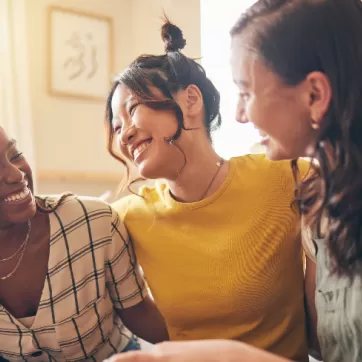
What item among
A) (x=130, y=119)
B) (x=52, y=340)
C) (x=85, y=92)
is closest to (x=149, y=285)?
(x=52, y=340)

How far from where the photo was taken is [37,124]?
198 cm

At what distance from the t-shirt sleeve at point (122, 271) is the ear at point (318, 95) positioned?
0.52 metres

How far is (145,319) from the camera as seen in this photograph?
1.12 metres

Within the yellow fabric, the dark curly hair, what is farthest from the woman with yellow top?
the dark curly hair

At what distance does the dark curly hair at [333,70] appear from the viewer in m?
0.68

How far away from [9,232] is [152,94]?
41 cm

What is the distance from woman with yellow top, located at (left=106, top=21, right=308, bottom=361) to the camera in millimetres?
998

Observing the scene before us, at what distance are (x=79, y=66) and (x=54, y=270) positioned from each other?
1270 mm

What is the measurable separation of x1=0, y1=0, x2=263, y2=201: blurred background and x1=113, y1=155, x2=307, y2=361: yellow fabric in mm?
690

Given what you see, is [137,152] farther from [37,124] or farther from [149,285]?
[37,124]

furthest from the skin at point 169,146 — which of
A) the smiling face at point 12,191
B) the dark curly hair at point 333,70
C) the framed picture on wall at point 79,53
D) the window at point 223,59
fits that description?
the framed picture on wall at point 79,53

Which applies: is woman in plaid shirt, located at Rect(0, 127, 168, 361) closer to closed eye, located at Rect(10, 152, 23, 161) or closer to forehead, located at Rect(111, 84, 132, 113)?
closed eye, located at Rect(10, 152, 23, 161)

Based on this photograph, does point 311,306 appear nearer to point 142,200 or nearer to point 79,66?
point 142,200

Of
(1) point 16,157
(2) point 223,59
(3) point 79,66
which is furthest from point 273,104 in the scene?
(3) point 79,66
